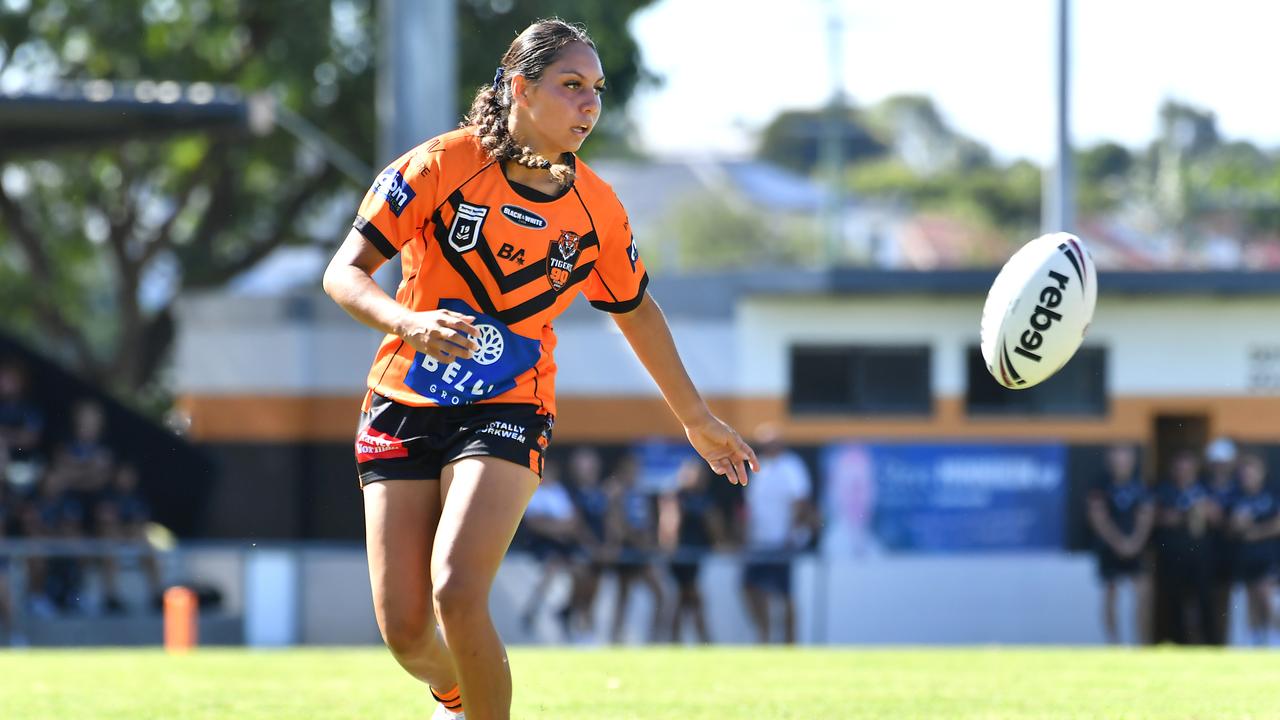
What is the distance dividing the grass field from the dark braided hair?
284cm

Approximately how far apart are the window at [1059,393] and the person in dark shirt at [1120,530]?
4.60 m

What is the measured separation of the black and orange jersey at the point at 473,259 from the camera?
5.29m

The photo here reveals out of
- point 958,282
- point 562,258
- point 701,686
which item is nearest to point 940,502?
point 958,282

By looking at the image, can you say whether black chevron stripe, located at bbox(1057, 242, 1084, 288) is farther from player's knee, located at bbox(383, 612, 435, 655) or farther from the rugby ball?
player's knee, located at bbox(383, 612, 435, 655)

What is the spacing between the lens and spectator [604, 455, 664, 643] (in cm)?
1731

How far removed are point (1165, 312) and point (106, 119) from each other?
13.1 m

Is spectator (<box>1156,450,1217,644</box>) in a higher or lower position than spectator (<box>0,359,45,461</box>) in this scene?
lower

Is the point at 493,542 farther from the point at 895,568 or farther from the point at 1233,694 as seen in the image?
the point at 895,568

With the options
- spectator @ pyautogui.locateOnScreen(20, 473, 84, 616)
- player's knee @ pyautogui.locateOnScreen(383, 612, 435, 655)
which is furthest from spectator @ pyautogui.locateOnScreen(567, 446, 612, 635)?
player's knee @ pyautogui.locateOnScreen(383, 612, 435, 655)

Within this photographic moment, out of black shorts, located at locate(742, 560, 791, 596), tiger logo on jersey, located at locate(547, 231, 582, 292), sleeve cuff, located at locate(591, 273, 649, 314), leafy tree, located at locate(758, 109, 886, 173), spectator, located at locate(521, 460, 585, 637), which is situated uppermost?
leafy tree, located at locate(758, 109, 886, 173)

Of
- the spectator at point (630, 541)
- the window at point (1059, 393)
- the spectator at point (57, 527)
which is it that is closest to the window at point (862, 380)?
the window at point (1059, 393)

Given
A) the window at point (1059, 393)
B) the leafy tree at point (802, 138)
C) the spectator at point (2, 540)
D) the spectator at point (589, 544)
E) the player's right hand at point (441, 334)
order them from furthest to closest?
1. the leafy tree at point (802, 138)
2. the window at point (1059, 393)
3. the spectator at point (589, 544)
4. the spectator at point (2, 540)
5. the player's right hand at point (441, 334)

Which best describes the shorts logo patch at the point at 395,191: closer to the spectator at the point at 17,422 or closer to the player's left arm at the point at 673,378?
the player's left arm at the point at 673,378

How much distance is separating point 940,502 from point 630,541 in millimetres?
5570
